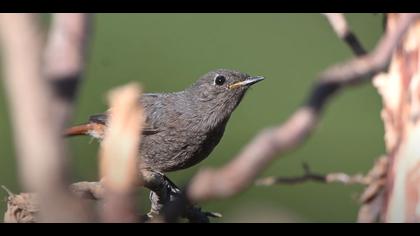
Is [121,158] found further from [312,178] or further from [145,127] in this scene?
[145,127]

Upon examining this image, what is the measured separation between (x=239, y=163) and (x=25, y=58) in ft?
0.73

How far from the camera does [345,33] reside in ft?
4.37

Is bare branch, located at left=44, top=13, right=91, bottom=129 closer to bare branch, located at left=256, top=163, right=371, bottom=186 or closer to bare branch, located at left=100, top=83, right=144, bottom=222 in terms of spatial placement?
bare branch, located at left=100, top=83, right=144, bottom=222

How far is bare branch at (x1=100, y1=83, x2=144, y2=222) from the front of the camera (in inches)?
26.6

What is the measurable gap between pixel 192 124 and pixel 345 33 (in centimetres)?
105

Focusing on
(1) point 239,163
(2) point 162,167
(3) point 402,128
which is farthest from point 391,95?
(2) point 162,167

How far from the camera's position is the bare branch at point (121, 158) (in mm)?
675

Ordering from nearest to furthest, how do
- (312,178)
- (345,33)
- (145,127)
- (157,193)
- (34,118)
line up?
(34,118), (312,178), (345,33), (157,193), (145,127)

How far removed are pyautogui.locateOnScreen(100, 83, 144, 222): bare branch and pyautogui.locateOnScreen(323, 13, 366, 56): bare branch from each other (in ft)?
1.99

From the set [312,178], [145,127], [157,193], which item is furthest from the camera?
[145,127]

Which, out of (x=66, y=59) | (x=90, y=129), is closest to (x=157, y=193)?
(x=90, y=129)

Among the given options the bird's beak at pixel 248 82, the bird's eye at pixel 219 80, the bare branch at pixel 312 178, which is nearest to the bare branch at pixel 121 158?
the bare branch at pixel 312 178

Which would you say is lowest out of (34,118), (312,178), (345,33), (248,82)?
(34,118)

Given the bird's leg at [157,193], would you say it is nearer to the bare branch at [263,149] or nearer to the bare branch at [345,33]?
the bare branch at [345,33]
